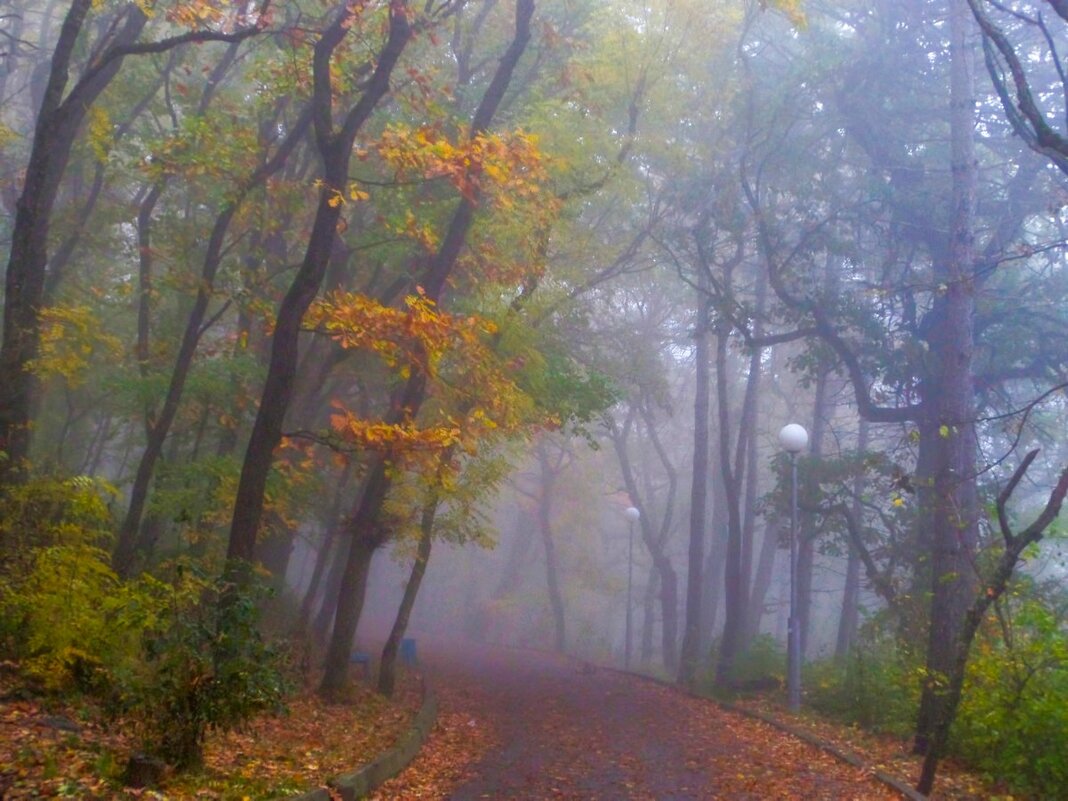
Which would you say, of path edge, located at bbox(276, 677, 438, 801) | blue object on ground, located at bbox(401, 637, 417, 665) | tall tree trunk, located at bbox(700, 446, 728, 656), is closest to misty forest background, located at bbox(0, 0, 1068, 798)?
path edge, located at bbox(276, 677, 438, 801)

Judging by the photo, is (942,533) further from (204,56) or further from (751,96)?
(204,56)

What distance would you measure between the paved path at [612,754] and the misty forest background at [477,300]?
1645 millimetres

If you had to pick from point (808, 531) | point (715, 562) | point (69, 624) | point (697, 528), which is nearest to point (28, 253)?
point (69, 624)

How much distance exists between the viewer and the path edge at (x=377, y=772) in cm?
772

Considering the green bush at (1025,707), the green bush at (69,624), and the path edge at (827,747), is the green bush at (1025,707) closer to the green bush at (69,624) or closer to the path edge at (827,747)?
the path edge at (827,747)

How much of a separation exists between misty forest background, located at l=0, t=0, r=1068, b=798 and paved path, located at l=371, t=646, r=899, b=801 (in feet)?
5.40

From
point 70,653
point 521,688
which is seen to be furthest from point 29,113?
point 70,653

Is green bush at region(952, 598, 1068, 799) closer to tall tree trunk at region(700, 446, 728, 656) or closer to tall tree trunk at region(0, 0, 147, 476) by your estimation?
tall tree trunk at region(0, 0, 147, 476)

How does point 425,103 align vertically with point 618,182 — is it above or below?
below

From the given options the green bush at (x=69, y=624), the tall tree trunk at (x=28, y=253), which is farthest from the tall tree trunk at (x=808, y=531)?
the green bush at (x=69, y=624)

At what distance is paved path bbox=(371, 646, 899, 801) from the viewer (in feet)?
31.4

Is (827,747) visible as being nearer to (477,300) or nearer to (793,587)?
(793,587)

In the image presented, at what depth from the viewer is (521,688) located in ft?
69.6

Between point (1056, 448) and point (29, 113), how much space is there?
32832 mm
